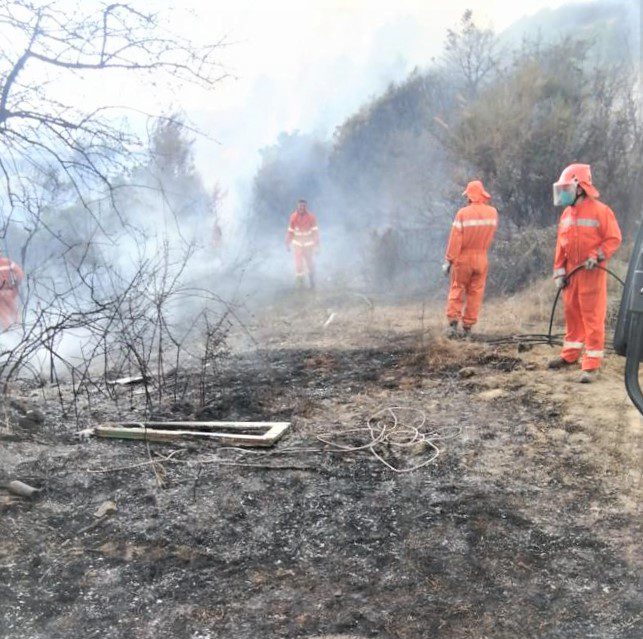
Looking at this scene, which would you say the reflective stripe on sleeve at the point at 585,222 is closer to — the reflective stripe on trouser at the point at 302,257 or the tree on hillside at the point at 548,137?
the tree on hillside at the point at 548,137

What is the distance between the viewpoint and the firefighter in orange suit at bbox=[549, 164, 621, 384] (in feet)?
17.7

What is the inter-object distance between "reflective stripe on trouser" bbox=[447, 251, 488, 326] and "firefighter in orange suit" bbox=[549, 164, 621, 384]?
1.53 meters

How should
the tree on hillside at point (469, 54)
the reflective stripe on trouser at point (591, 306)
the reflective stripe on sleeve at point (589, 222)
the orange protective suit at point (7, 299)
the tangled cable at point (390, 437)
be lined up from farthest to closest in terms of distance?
→ the tree on hillside at point (469, 54) → the orange protective suit at point (7, 299) → the reflective stripe on sleeve at point (589, 222) → the reflective stripe on trouser at point (591, 306) → the tangled cable at point (390, 437)

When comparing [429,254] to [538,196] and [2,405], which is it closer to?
[538,196]

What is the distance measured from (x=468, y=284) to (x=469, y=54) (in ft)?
31.6

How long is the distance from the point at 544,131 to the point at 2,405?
9.78m

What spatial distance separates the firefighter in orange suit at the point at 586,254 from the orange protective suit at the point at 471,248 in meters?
1.45

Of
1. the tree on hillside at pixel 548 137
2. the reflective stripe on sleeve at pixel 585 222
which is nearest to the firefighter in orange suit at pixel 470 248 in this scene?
the reflective stripe on sleeve at pixel 585 222

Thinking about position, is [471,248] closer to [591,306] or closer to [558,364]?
[558,364]

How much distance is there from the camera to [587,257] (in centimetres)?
549

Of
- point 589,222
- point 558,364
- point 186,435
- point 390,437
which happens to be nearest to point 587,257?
point 589,222

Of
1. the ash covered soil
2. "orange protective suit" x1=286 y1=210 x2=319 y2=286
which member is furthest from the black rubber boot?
"orange protective suit" x1=286 y1=210 x2=319 y2=286

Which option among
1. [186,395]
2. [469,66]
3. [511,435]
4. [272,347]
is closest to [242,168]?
[469,66]

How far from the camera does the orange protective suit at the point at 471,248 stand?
7.13 metres
